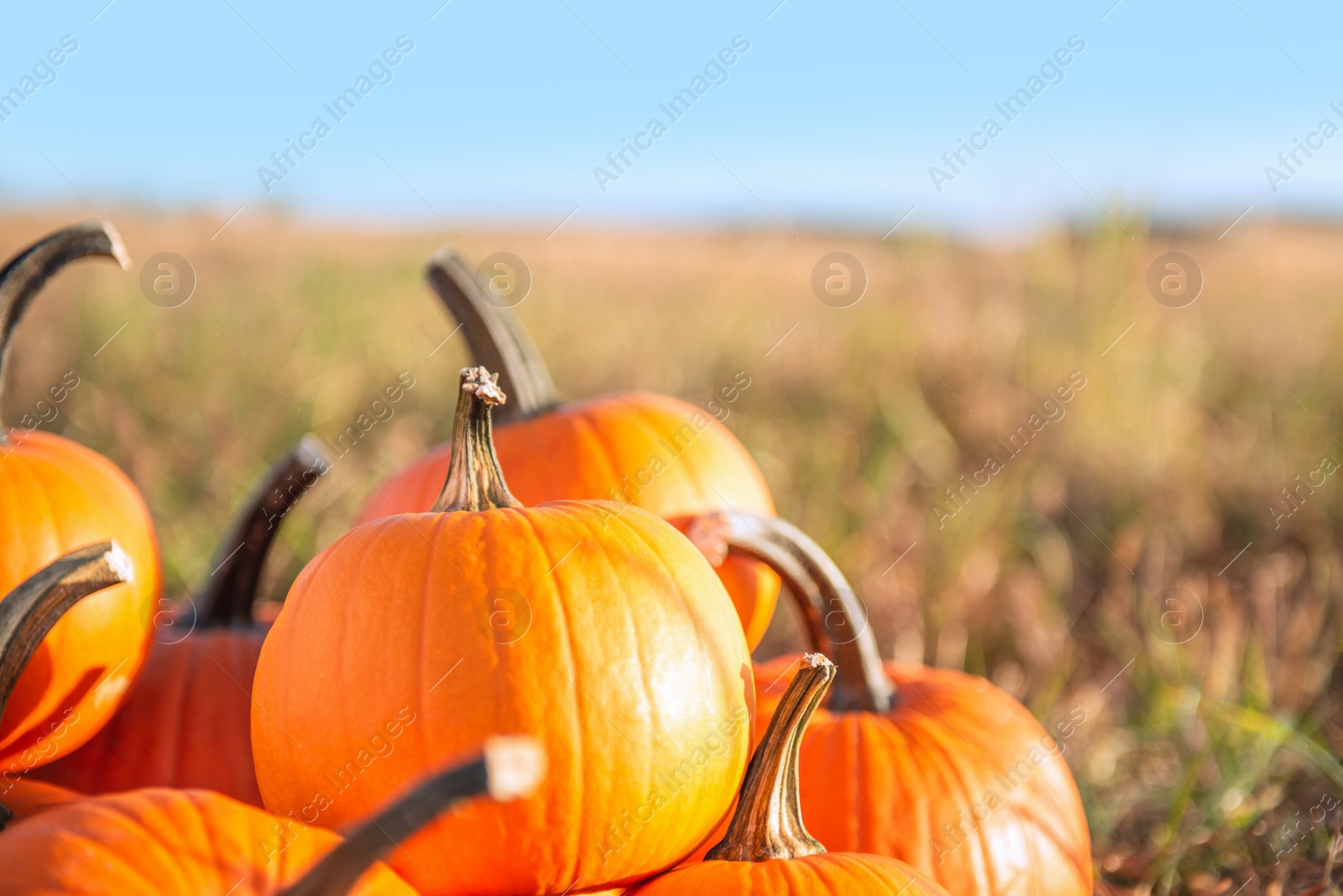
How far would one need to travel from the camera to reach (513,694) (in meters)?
1.14

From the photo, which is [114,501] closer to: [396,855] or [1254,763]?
[396,855]

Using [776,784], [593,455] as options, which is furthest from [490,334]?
[776,784]

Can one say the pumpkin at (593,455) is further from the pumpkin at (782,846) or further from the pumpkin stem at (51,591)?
the pumpkin stem at (51,591)

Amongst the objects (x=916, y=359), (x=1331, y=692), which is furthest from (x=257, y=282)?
(x=1331, y=692)

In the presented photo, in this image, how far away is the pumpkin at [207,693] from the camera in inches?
62.2

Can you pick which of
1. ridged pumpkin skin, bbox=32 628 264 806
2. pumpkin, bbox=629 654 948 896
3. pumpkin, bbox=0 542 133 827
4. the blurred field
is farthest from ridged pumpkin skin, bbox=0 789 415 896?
the blurred field

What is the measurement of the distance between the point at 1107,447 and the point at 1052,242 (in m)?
1.27

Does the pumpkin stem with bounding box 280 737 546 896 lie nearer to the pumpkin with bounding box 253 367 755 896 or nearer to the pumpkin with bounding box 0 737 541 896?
the pumpkin with bounding box 0 737 541 896

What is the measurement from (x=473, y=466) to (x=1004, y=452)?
3616mm

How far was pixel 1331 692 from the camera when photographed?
3.02 m

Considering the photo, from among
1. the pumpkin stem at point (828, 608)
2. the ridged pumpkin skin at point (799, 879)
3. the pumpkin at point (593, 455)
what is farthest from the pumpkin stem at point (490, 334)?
the ridged pumpkin skin at point (799, 879)

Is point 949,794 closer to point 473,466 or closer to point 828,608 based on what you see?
point 828,608

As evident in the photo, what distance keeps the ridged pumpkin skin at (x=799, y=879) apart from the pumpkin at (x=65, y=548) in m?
0.83

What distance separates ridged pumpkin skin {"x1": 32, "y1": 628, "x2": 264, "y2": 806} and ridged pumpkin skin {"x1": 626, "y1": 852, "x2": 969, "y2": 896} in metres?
0.75
